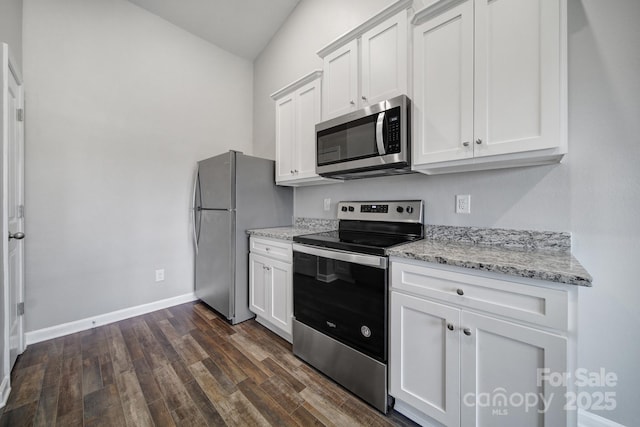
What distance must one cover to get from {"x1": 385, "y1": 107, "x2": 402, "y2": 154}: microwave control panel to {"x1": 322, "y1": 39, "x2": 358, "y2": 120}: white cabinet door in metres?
0.38

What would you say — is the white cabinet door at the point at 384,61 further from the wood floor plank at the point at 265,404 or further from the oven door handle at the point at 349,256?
the wood floor plank at the point at 265,404

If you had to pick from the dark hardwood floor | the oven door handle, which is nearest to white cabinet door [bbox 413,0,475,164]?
the oven door handle

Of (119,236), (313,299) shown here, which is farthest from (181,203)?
(313,299)

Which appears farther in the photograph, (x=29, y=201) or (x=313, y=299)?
Result: (x=29, y=201)

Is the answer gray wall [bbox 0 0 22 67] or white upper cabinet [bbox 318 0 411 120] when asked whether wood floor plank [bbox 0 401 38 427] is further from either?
white upper cabinet [bbox 318 0 411 120]

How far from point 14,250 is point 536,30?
3.53 metres

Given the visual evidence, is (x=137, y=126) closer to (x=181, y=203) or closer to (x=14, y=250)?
(x=181, y=203)

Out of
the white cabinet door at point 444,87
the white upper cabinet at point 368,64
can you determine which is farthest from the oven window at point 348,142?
the white cabinet door at point 444,87

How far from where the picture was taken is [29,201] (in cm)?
200

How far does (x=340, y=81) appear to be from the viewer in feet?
6.24

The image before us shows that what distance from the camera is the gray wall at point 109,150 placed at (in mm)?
2066

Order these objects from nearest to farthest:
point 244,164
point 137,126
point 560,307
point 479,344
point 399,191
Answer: point 560,307 < point 479,344 < point 399,191 < point 244,164 < point 137,126

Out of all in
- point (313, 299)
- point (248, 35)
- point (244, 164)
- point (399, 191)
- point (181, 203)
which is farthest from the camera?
point (248, 35)

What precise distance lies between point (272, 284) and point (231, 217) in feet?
2.49
